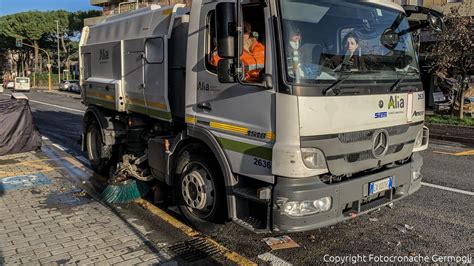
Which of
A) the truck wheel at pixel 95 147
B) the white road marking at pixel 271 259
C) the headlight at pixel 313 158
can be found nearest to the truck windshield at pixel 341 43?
the headlight at pixel 313 158

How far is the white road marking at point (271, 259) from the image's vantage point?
13.2 ft

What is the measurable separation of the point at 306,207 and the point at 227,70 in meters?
1.40

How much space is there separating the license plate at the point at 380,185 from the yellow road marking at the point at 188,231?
1344 millimetres

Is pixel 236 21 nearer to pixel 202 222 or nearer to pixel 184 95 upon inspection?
pixel 184 95

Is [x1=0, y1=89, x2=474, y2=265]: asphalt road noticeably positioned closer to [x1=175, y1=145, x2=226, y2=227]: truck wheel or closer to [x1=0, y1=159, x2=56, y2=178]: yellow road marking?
[x1=175, y1=145, x2=226, y2=227]: truck wheel

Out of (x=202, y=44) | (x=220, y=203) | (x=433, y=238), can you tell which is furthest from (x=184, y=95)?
(x=433, y=238)

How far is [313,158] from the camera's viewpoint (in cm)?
369

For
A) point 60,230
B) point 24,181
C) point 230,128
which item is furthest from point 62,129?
point 230,128

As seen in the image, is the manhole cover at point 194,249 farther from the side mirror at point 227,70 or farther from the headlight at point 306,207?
the side mirror at point 227,70

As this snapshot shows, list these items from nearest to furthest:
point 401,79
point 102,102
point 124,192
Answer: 1. point 401,79
2. point 124,192
3. point 102,102

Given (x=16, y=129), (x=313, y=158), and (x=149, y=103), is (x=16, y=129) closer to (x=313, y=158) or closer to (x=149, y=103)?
(x=149, y=103)

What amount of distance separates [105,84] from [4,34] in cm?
6707

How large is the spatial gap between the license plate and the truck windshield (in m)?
1.01

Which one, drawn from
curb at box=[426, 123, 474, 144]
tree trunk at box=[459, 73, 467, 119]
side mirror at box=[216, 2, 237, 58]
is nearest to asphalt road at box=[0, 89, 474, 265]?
side mirror at box=[216, 2, 237, 58]
